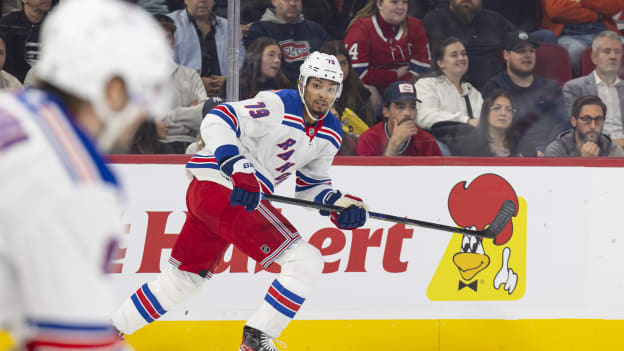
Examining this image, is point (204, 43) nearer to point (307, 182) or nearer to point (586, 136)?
point (307, 182)

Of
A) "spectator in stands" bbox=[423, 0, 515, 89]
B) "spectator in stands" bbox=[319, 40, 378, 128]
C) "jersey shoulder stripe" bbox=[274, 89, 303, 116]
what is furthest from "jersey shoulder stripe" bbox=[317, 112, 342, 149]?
"spectator in stands" bbox=[423, 0, 515, 89]

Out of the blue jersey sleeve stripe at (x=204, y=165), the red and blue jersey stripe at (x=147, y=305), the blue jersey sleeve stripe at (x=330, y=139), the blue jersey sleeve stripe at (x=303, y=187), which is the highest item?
the blue jersey sleeve stripe at (x=330, y=139)

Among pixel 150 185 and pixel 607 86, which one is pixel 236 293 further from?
pixel 607 86

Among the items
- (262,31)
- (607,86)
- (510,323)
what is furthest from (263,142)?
(607,86)

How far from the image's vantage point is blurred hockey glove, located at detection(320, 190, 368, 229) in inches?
129

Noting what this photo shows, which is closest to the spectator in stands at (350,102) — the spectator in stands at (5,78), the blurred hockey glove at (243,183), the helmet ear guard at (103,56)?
the blurred hockey glove at (243,183)

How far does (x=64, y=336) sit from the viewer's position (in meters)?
0.96

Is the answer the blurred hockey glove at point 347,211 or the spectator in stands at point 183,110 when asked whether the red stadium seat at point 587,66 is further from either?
the spectator in stands at point 183,110

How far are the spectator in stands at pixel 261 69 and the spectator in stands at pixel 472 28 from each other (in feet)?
2.78

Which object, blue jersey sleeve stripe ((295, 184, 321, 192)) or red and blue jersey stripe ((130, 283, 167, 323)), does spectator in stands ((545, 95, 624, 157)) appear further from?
red and blue jersey stripe ((130, 283, 167, 323))

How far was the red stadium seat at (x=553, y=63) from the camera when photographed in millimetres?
4156

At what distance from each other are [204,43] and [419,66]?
1147mm

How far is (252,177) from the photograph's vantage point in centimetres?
301

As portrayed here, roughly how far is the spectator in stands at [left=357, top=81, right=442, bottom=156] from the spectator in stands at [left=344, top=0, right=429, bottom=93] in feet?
0.34
